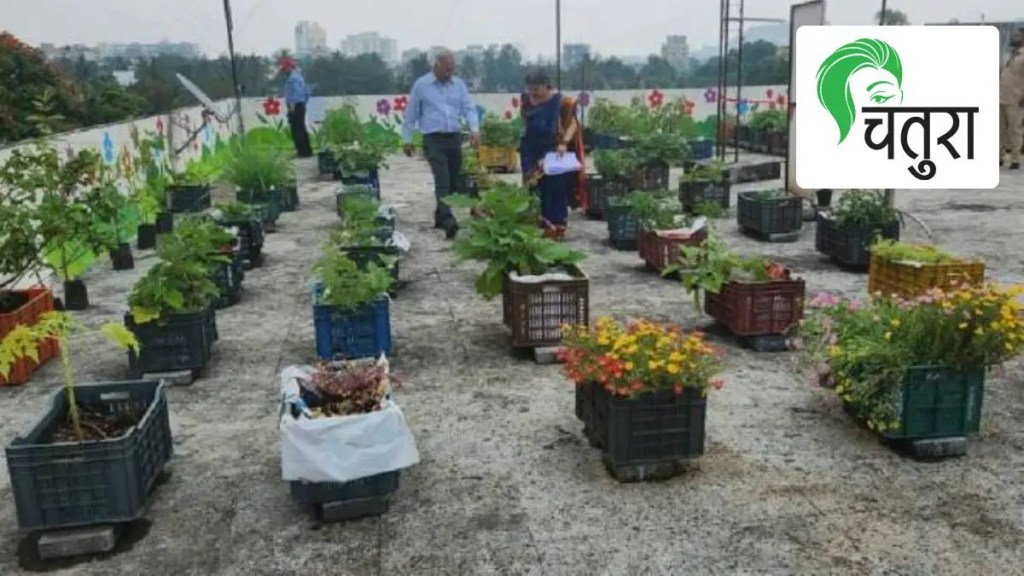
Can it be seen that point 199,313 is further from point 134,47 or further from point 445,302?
point 134,47

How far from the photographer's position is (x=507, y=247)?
21.0ft

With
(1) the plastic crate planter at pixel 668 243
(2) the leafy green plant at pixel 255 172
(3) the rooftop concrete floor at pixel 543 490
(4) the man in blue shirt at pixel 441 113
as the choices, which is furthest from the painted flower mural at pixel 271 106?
(3) the rooftop concrete floor at pixel 543 490

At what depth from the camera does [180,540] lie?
3906mm

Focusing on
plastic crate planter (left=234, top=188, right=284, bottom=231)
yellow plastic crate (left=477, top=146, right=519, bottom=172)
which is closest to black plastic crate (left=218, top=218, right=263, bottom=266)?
plastic crate planter (left=234, top=188, right=284, bottom=231)

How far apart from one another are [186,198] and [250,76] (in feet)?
35.2

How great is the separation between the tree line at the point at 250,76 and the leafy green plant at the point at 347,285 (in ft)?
22.0

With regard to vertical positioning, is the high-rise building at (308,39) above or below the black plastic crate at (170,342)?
above

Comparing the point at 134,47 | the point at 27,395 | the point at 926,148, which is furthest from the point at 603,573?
the point at 134,47

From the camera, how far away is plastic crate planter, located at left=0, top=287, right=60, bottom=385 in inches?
230

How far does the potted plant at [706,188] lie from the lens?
11.9 metres

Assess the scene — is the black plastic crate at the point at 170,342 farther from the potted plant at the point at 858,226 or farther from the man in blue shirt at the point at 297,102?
the man in blue shirt at the point at 297,102

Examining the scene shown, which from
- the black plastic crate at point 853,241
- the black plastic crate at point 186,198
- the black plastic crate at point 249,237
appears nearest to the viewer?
the black plastic crate at point 853,241

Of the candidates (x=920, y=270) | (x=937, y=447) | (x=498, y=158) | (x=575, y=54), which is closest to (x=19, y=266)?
(x=937, y=447)

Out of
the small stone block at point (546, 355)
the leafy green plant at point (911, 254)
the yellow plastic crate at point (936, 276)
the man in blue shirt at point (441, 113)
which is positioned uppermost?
the man in blue shirt at point (441, 113)
